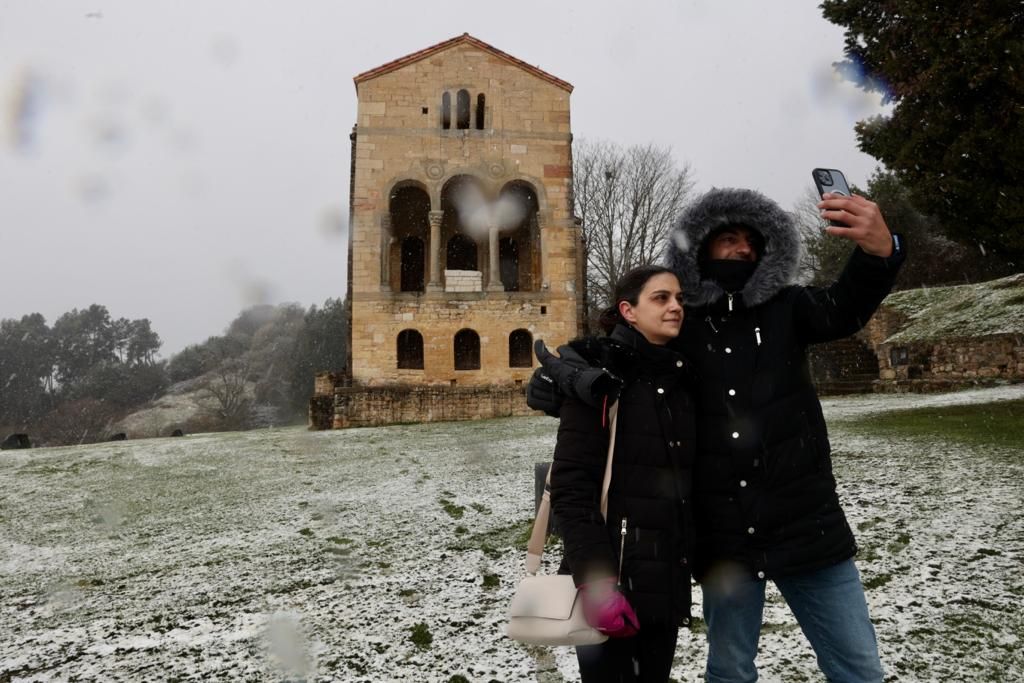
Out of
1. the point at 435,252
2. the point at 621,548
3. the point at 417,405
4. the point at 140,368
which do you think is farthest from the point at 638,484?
the point at 140,368

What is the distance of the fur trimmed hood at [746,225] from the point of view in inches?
86.6

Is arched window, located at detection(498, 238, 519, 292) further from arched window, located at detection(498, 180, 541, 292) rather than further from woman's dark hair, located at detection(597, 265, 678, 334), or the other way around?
woman's dark hair, located at detection(597, 265, 678, 334)

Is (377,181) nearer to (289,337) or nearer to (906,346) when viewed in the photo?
(906,346)

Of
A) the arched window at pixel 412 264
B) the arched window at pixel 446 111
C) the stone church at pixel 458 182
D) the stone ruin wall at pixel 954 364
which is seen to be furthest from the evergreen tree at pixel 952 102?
the arched window at pixel 412 264

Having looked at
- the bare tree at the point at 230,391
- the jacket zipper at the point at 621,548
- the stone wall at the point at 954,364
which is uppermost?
the stone wall at the point at 954,364

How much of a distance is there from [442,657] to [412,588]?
0.93 m

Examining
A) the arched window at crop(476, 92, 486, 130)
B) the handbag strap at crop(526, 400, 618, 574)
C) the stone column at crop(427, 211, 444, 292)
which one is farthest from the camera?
the arched window at crop(476, 92, 486, 130)

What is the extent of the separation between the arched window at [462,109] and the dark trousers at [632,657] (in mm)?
20309

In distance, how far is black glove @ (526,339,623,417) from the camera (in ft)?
6.49

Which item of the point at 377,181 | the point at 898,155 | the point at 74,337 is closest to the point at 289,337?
the point at 74,337

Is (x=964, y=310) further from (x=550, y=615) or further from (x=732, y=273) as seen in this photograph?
(x=550, y=615)

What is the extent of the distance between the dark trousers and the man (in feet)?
0.84

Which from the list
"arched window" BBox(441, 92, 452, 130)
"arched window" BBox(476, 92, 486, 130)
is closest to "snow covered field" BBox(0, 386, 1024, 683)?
"arched window" BBox(441, 92, 452, 130)

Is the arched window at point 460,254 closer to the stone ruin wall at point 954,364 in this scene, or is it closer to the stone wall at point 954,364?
the stone ruin wall at point 954,364
